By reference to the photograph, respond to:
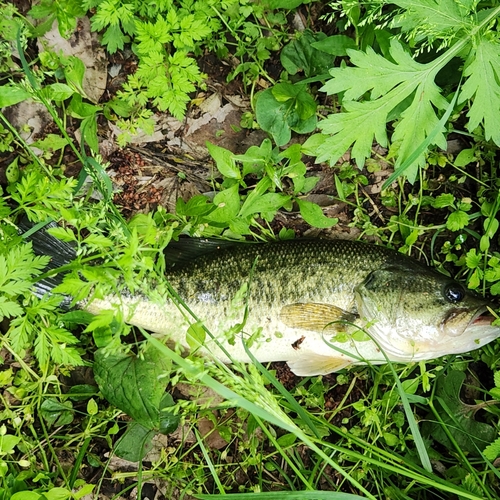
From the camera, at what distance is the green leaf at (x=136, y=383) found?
2.83m

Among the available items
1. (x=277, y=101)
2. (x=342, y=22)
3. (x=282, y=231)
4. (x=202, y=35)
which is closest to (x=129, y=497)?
(x=282, y=231)

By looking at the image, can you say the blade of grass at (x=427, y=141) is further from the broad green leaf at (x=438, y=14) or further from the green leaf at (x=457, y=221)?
the green leaf at (x=457, y=221)

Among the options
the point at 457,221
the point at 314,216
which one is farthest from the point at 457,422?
the point at 314,216

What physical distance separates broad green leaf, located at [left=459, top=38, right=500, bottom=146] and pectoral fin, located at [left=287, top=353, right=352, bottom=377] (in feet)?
4.56

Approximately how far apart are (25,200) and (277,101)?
1497mm

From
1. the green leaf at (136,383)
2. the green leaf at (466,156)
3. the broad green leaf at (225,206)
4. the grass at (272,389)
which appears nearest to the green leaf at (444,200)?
the grass at (272,389)

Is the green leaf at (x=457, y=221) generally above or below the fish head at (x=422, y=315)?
above

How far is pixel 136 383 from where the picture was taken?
2.85 metres

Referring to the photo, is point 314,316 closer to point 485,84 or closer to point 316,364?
point 316,364

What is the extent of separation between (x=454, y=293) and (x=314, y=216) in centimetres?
86

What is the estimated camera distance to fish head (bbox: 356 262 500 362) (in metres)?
2.83

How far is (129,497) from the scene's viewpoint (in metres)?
3.17

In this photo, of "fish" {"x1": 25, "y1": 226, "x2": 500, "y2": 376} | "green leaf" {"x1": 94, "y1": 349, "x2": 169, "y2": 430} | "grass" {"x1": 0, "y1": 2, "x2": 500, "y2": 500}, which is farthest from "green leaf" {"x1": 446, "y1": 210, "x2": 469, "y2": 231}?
"green leaf" {"x1": 94, "y1": 349, "x2": 169, "y2": 430}

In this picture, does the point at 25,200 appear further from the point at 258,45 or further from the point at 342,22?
the point at 342,22
